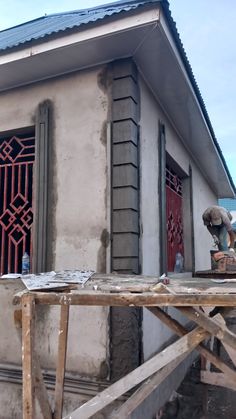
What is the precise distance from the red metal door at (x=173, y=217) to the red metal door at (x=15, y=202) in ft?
8.22

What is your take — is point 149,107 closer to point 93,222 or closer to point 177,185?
point 93,222

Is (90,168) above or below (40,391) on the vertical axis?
above

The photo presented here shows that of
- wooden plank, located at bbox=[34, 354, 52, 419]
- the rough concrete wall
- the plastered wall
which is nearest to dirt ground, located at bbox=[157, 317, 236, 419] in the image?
the plastered wall

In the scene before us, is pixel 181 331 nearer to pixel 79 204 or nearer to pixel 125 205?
pixel 125 205

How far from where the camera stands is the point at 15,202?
15.4 feet

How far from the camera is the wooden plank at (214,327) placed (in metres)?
2.06

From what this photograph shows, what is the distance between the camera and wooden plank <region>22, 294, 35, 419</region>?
87.0 inches

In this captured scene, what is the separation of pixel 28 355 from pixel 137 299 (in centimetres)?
75

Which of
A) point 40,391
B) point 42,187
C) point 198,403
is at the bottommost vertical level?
point 198,403

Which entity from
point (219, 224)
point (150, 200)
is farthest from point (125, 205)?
point (219, 224)

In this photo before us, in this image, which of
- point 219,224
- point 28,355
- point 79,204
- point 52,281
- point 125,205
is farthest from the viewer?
point 219,224

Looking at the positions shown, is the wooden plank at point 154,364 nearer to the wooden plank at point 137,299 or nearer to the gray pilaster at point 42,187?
the wooden plank at point 137,299

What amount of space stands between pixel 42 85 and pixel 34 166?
1008mm

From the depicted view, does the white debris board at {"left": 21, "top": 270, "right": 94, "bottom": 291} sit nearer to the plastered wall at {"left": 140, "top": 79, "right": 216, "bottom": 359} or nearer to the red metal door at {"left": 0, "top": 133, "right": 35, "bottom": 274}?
Answer: the plastered wall at {"left": 140, "top": 79, "right": 216, "bottom": 359}
